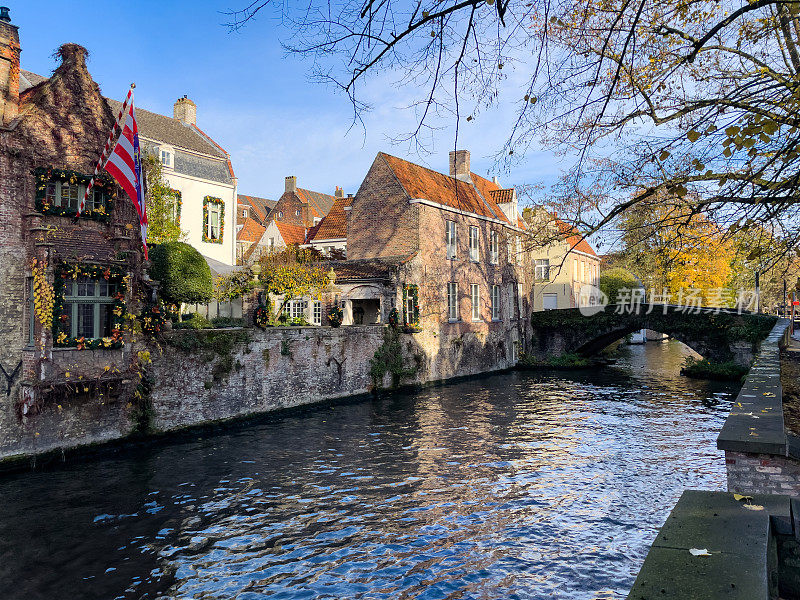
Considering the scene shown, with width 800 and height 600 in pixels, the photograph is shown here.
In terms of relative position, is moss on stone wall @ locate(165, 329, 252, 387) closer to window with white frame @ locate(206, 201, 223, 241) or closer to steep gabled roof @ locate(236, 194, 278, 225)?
window with white frame @ locate(206, 201, 223, 241)

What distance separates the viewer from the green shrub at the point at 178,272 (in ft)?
58.0

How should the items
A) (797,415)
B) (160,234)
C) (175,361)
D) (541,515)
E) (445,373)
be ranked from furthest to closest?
(445,373) < (160,234) < (175,361) < (541,515) < (797,415)

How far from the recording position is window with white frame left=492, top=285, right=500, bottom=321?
34350mm

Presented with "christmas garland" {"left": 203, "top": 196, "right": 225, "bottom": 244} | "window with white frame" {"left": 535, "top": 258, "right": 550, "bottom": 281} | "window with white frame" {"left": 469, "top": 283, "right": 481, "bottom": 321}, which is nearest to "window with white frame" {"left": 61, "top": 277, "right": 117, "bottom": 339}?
"christmas garland" {"left": 203, "top": 196, "right": 225, "bottom": 244}

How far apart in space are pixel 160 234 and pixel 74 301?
7338 millimetres

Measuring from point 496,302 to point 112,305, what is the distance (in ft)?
78.1

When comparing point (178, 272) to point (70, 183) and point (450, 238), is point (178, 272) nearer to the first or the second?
point (70, 183)

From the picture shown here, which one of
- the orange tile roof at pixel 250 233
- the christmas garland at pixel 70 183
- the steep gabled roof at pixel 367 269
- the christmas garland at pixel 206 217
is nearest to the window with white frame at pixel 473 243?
the steep gabled roof at pixel 367 269

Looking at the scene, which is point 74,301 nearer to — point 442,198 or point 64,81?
point 64,81

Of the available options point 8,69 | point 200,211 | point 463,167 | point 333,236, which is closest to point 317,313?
point 200,211

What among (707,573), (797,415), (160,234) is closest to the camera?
(707,573)

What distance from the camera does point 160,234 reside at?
21.4m

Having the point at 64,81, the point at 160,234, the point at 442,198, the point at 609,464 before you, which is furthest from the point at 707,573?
the point at 442,198

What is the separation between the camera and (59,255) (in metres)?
14.1
